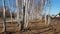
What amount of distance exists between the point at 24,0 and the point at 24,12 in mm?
872

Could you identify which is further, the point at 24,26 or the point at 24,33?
the point at 24,26

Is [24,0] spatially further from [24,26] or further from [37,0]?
[37,0]

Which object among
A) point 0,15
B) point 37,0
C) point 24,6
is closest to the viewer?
point 24,6

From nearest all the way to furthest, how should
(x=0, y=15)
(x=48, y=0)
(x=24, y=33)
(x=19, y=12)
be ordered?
(x=24, y=33) → (x=19, y=12) → (x=48, y=0) → (x=0, y=15)

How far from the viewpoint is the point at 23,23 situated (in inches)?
389

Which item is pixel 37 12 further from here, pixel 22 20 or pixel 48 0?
pixel 22 20

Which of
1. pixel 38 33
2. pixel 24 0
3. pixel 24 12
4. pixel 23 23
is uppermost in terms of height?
pixel 24 0

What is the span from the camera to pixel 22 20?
983cm

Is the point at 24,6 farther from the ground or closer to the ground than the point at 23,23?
farther from the ground

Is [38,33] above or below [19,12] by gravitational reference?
below

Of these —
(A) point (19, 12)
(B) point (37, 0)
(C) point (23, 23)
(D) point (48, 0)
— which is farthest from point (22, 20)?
(B) point (37, 0)

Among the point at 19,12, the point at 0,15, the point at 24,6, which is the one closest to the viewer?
the point at 24,6

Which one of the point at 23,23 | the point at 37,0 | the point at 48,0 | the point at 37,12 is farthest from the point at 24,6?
the point at 37,12

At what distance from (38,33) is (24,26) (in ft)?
4.32
